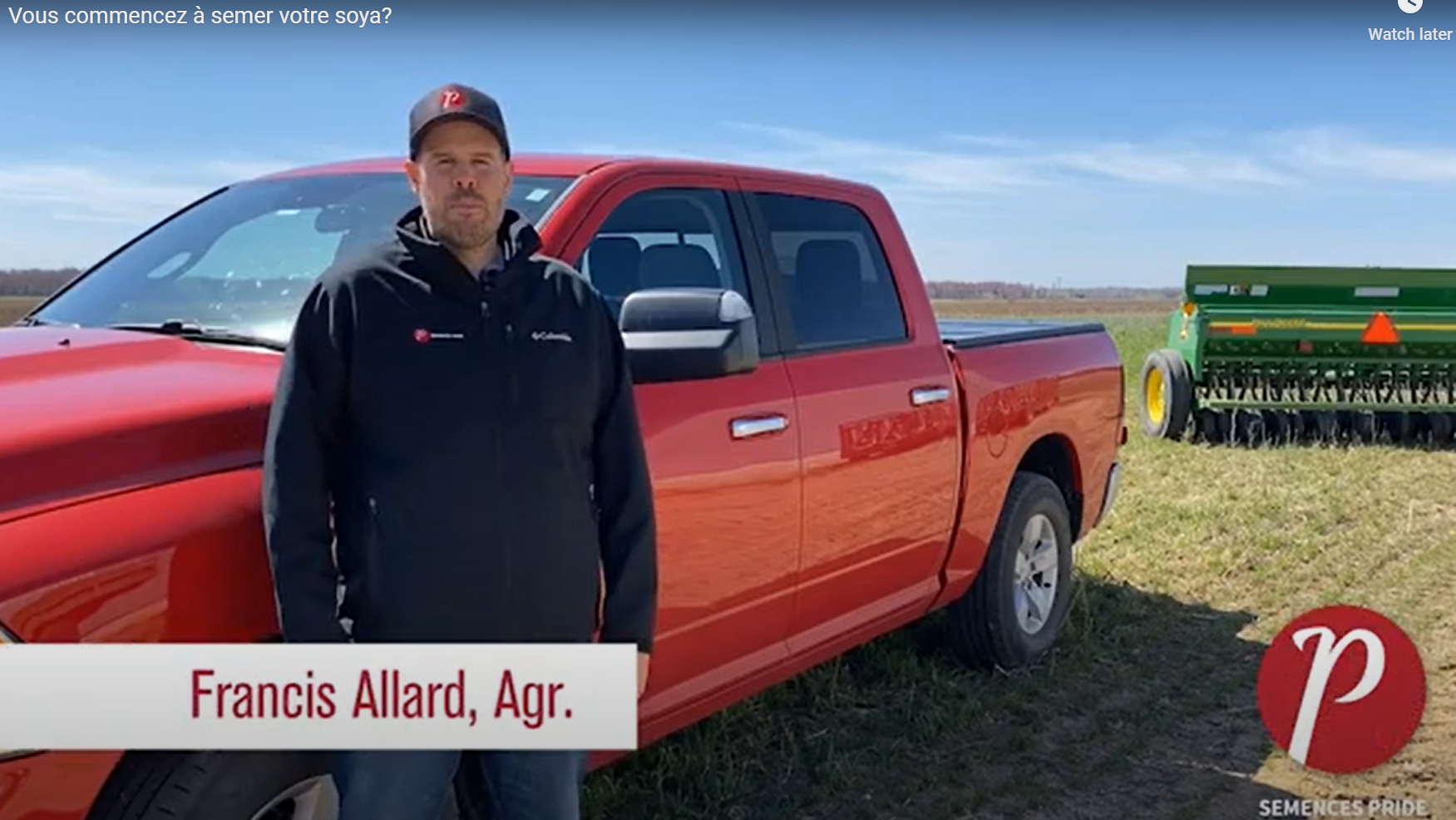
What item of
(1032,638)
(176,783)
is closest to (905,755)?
(1032,638)

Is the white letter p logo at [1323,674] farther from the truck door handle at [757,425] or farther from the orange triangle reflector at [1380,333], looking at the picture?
the orange triangle reflector at [1380,333]

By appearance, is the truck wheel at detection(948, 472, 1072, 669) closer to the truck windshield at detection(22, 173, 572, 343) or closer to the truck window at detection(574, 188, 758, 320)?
the truck window at detection(574, 188, 758, 320)

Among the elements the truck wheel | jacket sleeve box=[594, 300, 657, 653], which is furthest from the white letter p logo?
jacket sleeve box=[594, 300, 657, 653]

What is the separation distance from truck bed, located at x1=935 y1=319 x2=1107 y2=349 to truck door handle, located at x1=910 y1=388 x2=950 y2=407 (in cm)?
31

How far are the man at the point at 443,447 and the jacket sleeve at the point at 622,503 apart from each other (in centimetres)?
4

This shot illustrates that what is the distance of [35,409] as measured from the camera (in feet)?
7.98

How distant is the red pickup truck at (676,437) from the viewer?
219 cm

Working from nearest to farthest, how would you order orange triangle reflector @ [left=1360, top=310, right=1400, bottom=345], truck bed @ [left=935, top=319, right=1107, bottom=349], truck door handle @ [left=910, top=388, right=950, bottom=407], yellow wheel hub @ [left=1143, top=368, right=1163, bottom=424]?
truck door handle @ [left=910, top=388, right=950, bottom=407], truck bed @ [left=935, top=319, right=1107, bottom=349], orange triangle reflector @ [left=1360, top=310, right=1400, bottom=345], yellow wheel hub @ [left=1143, top=368, right=1163, bottom=424]

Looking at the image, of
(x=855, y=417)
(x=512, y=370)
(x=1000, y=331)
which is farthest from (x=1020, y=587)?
(x=512, y=370)

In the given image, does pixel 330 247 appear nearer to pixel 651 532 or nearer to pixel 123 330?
pixel 123 330

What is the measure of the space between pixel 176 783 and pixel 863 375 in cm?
249

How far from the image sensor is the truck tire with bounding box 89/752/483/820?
2.14 meters
